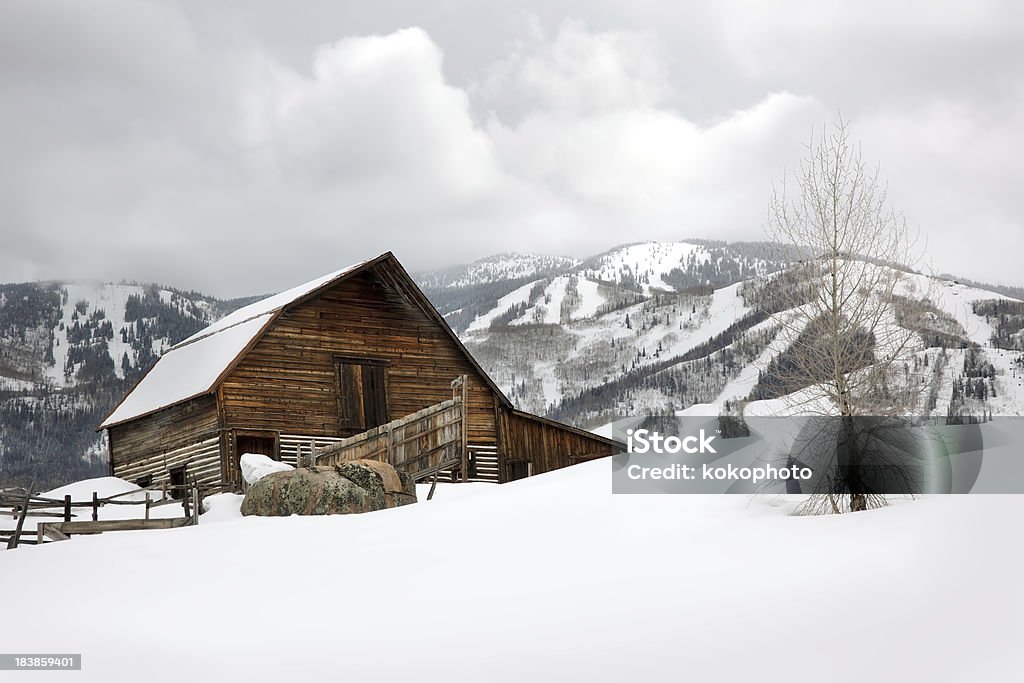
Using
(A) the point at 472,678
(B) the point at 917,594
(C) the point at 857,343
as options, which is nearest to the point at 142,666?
(A) the point at 472,678

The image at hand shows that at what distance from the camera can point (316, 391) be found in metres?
30.2

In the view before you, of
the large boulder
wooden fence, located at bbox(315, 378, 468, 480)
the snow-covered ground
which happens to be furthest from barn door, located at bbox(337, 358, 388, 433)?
the snow-covered ground

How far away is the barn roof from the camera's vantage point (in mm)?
29484

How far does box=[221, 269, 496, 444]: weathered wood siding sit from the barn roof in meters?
0.35

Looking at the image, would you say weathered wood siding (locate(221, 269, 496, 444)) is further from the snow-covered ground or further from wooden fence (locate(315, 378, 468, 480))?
the snow-covered ground

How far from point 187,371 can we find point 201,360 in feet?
2.57

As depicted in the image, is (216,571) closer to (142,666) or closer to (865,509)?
(142,666)

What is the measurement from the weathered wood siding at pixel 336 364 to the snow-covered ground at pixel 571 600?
1547 cm

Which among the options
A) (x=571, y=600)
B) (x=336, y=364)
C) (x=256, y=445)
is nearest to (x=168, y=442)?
(x=256, y=445)

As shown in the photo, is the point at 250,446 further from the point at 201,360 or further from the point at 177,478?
the point at 201,360

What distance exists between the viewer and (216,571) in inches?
485

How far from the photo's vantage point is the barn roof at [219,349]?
29.5 m

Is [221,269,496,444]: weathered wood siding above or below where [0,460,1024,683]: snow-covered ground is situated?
above

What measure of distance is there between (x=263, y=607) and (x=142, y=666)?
1713 mm
